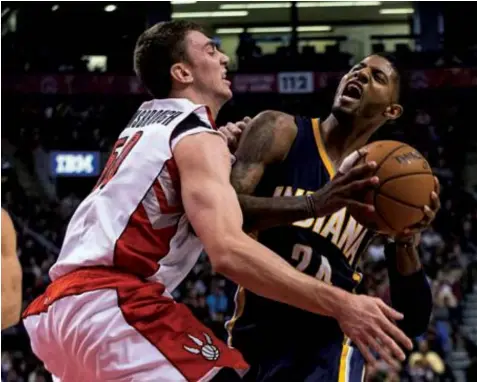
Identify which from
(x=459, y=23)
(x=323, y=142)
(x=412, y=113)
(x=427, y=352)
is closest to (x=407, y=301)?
(x=323, y=142)

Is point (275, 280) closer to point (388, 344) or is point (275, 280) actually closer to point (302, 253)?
point (388, 344)

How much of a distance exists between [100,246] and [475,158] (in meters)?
16.5

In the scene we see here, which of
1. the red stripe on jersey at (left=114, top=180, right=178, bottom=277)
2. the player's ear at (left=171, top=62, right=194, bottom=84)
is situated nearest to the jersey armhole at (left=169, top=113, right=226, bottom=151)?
the red stripe on jersey at (left=114, top=180, right=178, bottom=277)

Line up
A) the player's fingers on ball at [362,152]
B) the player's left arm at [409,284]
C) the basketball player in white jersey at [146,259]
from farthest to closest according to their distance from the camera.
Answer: the player's left arm at [409,284]
the player's fingers on ball at [362,152]
the basketball player in white jersey at [146,259]

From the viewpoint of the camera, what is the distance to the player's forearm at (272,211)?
338 centimetres

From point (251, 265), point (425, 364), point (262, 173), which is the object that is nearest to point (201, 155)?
point (251, 265)

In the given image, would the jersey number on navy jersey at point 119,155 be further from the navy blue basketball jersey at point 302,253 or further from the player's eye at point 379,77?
the player's eye at point 379,77

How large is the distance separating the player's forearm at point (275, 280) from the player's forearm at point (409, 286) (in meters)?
1.25

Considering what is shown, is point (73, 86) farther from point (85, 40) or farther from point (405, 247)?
point (405, 247)

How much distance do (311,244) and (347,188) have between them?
0.77 metres

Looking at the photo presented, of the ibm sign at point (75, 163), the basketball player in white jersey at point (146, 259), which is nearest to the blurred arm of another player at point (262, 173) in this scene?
the basketball player in white jersey at point (146, 259)

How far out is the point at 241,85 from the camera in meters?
18.1

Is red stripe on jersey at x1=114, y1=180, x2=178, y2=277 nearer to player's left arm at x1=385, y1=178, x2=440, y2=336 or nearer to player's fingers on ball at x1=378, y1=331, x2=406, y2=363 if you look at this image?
player's fingers on ball at x1=378, y1=331, x2=406, y2=363

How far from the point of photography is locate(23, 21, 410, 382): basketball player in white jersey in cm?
296
